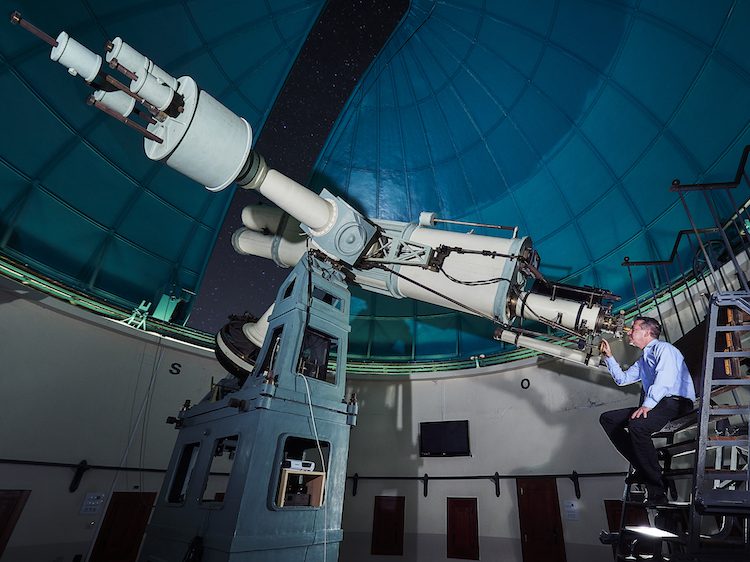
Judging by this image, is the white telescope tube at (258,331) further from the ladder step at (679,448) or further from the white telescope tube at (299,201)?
the ladder step at (679,448)

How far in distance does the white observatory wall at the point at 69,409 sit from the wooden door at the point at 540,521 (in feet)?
25.8

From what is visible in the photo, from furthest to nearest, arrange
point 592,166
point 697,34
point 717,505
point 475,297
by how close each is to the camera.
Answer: point 592,166 → point 697,34 → point 475,297 → point 717,505

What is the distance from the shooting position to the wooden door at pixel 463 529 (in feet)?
27.6

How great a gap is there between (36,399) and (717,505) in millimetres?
9318

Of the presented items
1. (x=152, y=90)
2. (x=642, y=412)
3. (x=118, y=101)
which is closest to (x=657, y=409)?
(x=642, y=412)

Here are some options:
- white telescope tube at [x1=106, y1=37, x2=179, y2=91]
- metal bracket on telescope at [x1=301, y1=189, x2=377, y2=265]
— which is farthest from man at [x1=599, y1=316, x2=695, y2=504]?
white telescope tube at [x1=106, y1=37, x2=179, y2=91]

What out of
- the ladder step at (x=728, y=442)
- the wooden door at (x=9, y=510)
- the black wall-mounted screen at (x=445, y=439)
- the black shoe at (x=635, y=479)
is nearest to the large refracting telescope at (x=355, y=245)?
the black shoe at (x=635, y=479)

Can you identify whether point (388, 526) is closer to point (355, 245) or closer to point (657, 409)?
point (657, 409)

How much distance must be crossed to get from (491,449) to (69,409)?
8979 millimetres

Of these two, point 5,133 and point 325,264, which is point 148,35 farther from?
point 325,264

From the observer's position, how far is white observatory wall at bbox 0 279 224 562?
6.31 meters

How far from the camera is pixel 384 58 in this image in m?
9.30

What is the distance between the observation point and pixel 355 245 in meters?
4.65

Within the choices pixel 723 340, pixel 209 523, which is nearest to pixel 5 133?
pixel 209 523
